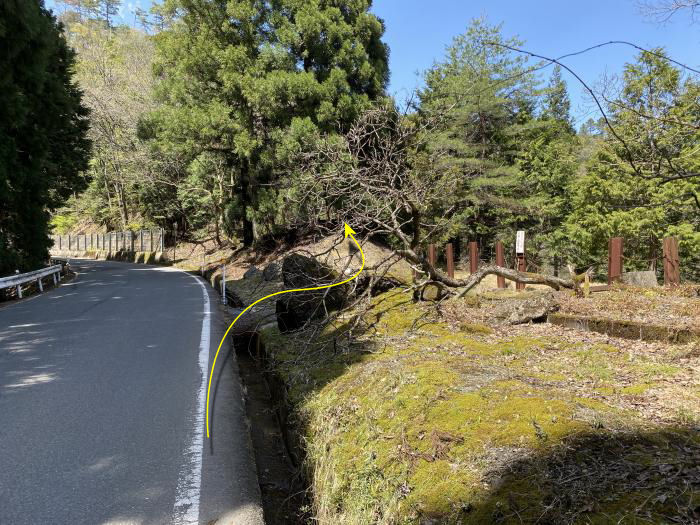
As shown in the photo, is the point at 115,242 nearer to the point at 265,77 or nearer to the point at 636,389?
the point at 265,77

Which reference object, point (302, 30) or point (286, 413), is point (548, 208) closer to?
point (302, 30)

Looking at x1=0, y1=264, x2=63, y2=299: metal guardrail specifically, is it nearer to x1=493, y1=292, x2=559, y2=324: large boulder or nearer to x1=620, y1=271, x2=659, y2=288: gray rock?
x1=493, y1=292, x2=559, y2=324: large boulder

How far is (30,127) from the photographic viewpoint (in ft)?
51.8

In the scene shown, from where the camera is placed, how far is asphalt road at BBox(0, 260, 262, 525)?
3256mm

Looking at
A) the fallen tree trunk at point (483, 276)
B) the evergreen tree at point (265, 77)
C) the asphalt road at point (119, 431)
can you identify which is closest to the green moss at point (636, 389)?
the asphalt road at point (119, 431)

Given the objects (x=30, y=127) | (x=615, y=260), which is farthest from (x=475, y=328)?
(x=30, y=127)

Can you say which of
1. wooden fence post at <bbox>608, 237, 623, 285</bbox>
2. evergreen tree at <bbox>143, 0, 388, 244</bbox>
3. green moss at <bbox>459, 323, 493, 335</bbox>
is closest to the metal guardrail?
evergreen tree at <bbox>143, 0, 388, 244</bbox>

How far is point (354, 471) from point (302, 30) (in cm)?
2012

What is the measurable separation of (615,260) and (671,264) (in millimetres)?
882

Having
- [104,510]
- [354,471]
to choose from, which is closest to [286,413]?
[354,471]

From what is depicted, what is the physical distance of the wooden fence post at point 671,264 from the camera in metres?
8.01

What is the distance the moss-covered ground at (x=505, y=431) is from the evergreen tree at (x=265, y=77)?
14.5m

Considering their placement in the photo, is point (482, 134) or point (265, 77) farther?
point (482, 134)

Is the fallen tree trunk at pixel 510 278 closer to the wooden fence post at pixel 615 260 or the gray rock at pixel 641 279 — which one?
the wooden fence post at pixel 615 260
